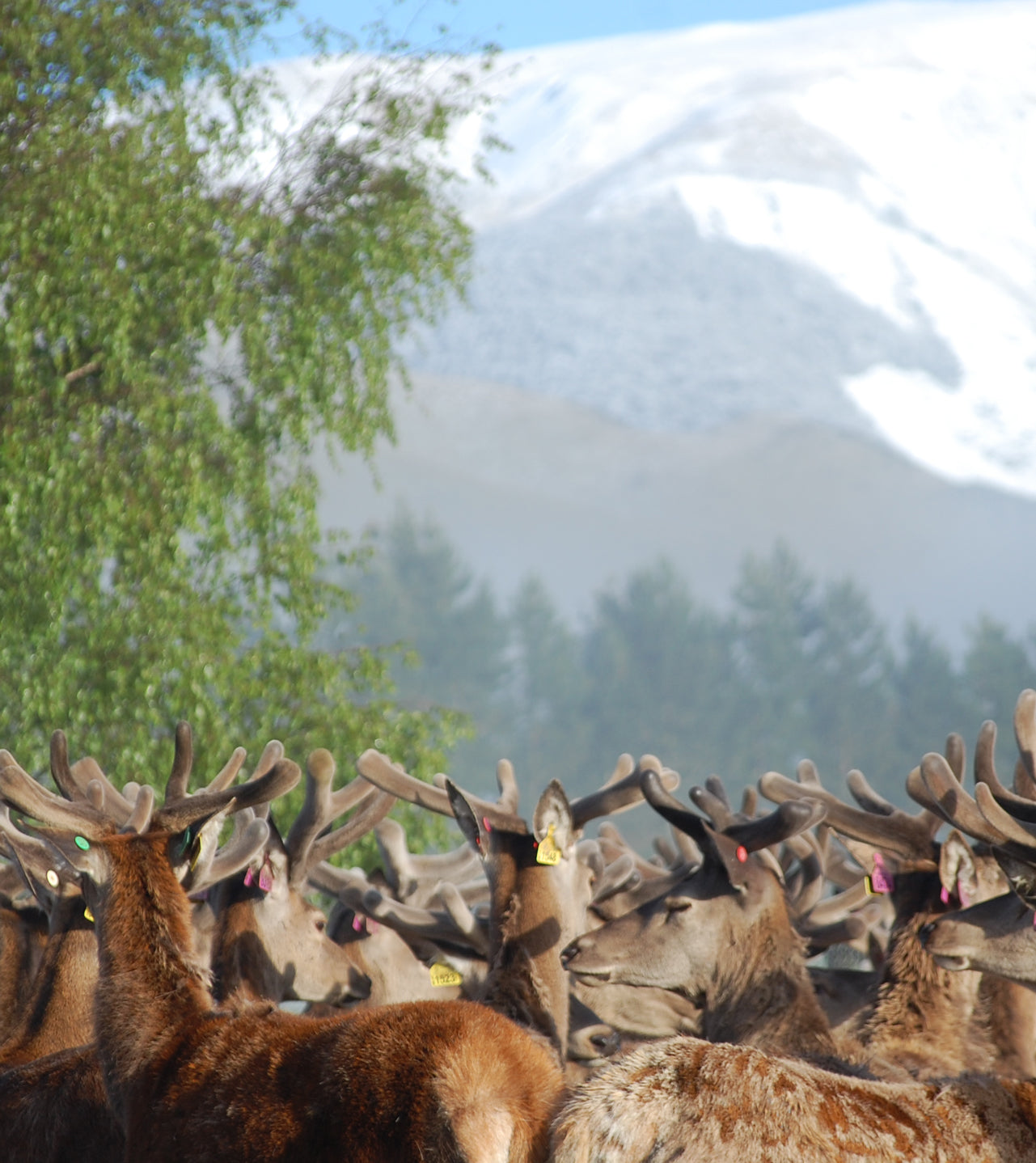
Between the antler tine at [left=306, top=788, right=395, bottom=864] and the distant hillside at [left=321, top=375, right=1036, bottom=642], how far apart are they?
83.1 m

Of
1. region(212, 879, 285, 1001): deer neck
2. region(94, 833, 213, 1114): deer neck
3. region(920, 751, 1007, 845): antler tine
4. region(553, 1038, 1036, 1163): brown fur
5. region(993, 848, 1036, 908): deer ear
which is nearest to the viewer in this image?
region(553, 1038, 1036, 1163): brown fur

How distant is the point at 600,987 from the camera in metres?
5.38

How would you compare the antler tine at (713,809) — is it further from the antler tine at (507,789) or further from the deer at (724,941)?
the antler tine at (507,789)

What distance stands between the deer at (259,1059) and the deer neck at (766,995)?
1.65 meters

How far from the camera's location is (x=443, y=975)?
5527mm

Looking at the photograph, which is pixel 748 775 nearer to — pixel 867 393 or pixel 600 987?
pixel 867 393

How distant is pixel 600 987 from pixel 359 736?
16.6 feet

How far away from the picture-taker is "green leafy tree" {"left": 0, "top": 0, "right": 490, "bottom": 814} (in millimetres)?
8789

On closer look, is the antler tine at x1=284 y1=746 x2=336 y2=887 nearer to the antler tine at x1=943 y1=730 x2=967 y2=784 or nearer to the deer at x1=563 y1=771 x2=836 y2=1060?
the deer at x1=563 y1=771 x2=836 y2=1060

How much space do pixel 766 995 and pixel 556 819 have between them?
916mm

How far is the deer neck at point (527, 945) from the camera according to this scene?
4.55m

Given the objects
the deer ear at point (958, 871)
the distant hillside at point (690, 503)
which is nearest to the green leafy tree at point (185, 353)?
the deer ear at point (958, 871)

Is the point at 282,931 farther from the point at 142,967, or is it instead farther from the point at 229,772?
the point at 142,967

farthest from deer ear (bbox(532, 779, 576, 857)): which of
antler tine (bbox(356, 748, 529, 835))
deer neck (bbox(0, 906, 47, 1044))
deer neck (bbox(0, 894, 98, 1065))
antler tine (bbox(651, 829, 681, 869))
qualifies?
antler tine (bbox(651, 829, 681, 869))
